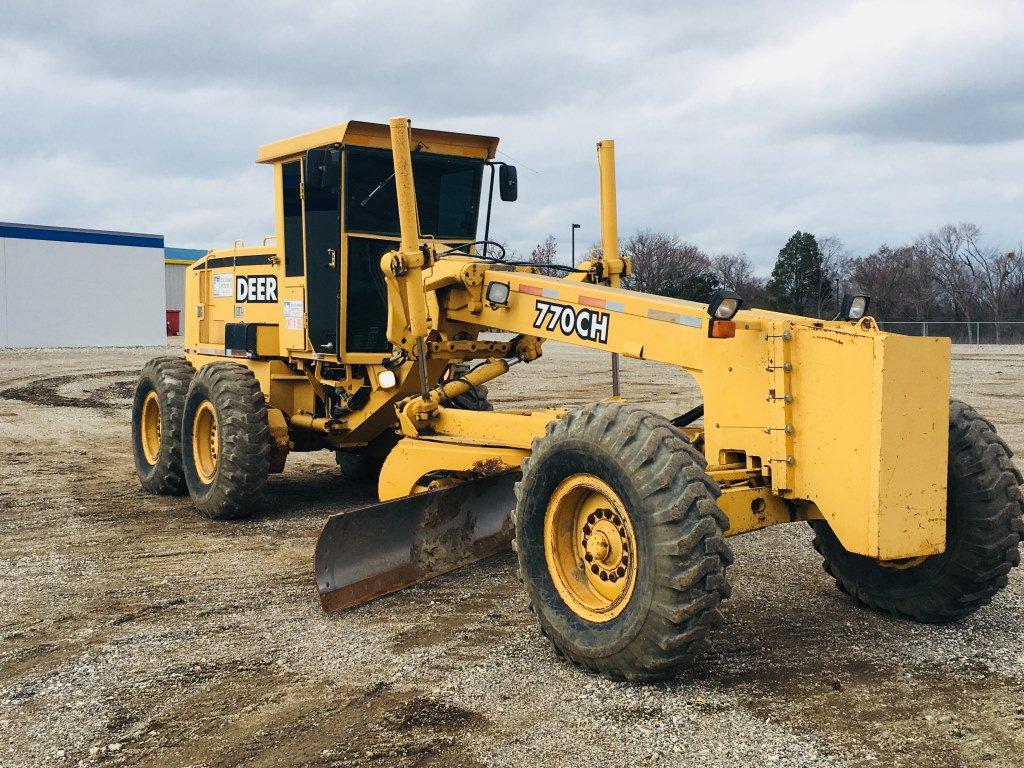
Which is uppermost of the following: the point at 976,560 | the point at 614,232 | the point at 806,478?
the point at 614,232

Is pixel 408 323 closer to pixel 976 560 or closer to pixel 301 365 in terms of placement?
pixel 301 365

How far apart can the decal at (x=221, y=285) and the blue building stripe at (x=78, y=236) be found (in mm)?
34966

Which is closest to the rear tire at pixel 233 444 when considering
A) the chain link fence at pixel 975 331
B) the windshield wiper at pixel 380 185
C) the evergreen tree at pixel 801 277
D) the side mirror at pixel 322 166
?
the windshield wiper at pixel 380 185

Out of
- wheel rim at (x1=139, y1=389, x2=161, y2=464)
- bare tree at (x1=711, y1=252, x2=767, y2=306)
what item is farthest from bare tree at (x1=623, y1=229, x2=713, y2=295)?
wheel rim at (x1=139, y1=389, x2=161, y2=464)

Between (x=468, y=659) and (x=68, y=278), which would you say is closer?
(x=468, y=659)

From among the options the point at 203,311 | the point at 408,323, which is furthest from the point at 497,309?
the point at 203,311

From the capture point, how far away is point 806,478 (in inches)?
191

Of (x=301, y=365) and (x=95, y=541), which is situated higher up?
(x=301, y=365)

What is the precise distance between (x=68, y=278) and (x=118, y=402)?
26003 millimetres

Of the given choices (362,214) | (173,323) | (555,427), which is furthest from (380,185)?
(173,323)

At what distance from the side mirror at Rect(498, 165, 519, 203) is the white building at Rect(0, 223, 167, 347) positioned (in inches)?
1490

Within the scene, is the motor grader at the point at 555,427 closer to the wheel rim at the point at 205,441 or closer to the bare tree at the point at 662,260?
the wheel rim at the point at 205,441

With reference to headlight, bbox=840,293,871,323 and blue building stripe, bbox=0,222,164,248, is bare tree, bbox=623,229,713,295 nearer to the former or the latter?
blue building stripe, bbox=0,222,164,248

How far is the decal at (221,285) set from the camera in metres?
9.91
